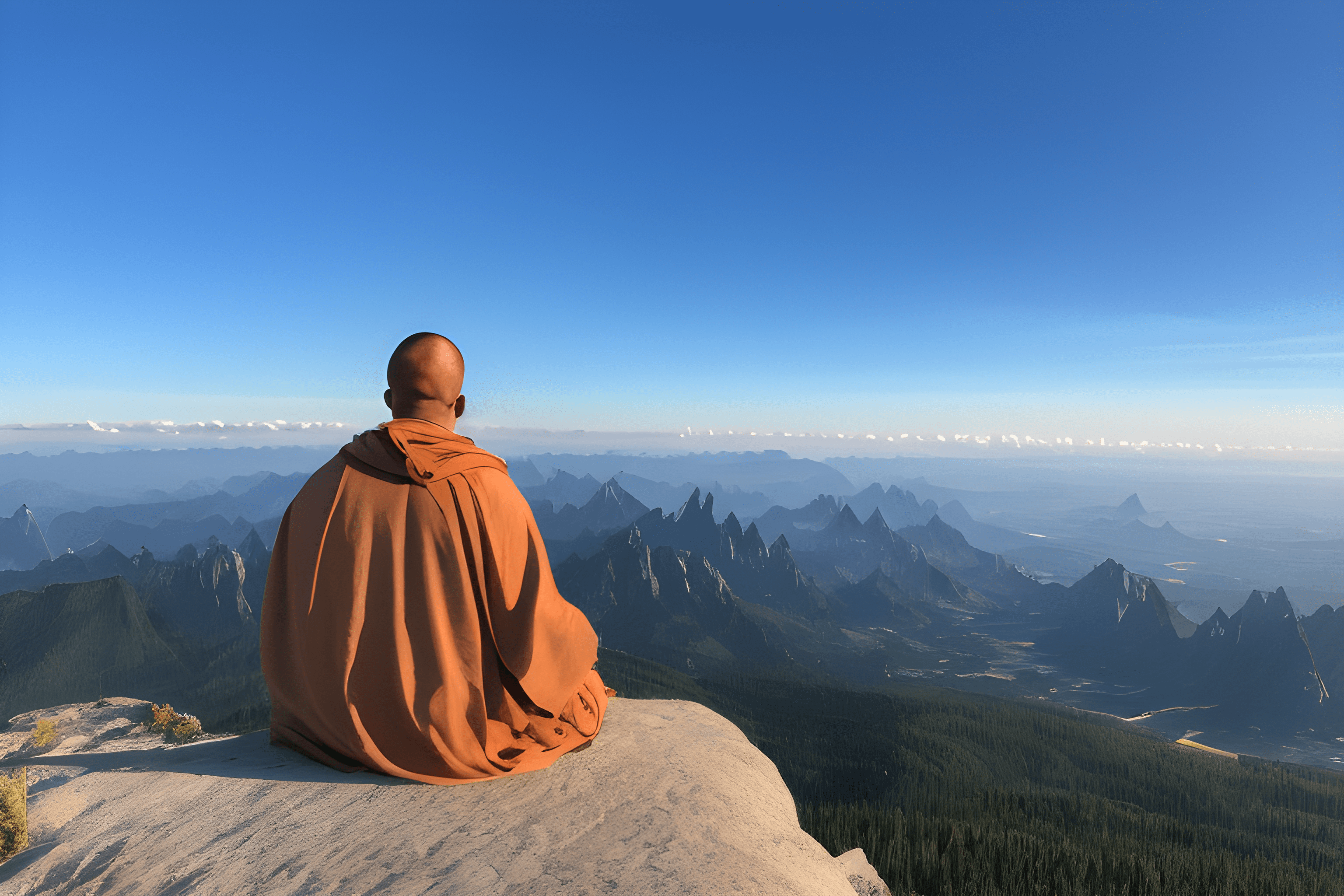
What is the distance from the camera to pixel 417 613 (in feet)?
18.4

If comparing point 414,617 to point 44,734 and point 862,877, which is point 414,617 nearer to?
point 862,877

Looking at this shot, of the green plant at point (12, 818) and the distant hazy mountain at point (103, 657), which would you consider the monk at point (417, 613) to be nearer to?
the green plant at point (12, 818)

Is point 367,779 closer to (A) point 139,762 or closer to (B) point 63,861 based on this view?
(B) point 63,861

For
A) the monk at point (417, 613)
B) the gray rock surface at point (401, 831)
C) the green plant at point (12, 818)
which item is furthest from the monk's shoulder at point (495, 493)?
the green plant at point (12, 818)

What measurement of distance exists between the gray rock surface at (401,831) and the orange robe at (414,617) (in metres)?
0.41

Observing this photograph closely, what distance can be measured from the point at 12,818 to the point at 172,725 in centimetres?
4738

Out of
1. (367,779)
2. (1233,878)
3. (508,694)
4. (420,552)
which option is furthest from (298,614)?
(1233,878)

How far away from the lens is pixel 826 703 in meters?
129

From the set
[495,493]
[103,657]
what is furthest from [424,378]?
[103,657]

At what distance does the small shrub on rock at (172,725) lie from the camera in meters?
33.9

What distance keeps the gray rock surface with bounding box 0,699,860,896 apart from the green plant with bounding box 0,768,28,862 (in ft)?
0.46

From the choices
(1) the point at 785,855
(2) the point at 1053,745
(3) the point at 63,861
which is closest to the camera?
(3) the point at 63,861

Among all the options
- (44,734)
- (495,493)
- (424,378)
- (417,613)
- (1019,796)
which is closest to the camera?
(417,613)

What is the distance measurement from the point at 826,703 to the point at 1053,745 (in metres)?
44.7
